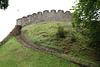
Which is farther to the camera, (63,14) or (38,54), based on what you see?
(63,14)

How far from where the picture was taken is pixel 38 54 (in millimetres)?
10430

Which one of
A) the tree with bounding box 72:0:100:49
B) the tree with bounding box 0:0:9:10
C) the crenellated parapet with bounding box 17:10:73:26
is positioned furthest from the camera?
the crenellated parapet with bounding box 17:10:73:26

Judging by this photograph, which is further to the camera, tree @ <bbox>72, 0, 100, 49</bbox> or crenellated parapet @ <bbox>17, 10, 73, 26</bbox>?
crenellated parapet @ <bbox>17, 10, 73, 26</bbox>

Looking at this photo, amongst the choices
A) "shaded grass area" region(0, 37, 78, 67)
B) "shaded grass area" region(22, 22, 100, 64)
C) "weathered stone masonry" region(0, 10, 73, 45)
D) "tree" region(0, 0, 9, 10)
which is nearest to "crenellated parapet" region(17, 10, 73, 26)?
"weathered stone masonry" region(0, 10, 73, 45)

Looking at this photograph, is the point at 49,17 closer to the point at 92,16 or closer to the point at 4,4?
the point at 92,16

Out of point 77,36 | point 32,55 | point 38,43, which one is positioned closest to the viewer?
point 32,55

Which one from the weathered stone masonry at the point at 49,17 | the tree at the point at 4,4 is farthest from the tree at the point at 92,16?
the weathered stone masonry at the point at 49,17

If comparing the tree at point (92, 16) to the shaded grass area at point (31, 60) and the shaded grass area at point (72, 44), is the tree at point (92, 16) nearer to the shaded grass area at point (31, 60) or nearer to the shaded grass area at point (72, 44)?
the shaded grass area at point (72, 44)

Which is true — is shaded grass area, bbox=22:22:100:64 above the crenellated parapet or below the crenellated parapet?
below

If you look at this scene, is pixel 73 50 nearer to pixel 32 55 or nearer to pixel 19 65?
pixel 32 55

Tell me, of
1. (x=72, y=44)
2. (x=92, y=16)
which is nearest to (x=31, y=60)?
(x=72, y=44)

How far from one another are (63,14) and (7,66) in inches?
646

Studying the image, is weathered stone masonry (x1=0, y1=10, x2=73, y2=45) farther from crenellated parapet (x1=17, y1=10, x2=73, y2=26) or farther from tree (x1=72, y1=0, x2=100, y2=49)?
tree (x1=72, y1=0, x2=100, y2=49)

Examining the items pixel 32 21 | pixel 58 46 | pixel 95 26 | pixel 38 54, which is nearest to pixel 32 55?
pixel 38 54
